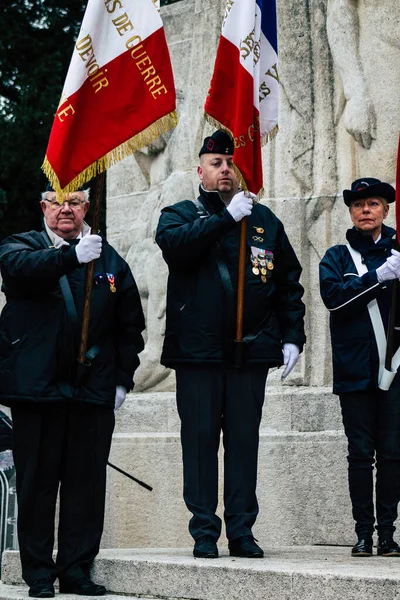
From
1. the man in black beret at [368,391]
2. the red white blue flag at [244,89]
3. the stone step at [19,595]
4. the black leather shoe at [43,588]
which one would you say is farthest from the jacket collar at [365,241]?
the black leather shoe at [43,588]

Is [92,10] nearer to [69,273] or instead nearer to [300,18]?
[69,273]

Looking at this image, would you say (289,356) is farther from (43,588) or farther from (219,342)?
(43,588)

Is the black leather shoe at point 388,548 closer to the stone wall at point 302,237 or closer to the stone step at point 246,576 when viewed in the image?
the stone step at point 246,576

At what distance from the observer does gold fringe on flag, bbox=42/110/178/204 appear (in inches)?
247

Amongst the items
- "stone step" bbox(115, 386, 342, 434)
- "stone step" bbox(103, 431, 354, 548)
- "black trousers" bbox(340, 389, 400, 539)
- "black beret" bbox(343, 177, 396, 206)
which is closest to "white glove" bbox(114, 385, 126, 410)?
"black trousers" bbox(340, 389, 400, 539)

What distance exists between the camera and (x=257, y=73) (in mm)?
6582

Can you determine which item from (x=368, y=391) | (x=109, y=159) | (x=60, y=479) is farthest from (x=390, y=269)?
(x=60, y=479)

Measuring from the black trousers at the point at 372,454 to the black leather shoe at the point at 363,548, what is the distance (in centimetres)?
4

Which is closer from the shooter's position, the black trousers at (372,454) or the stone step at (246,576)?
the stone step at (246,576)

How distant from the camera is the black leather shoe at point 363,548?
246 inches

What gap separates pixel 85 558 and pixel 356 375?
1501 millimetres

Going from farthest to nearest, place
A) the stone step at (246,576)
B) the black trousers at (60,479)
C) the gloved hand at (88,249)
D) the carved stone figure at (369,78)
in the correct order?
A: the carved stone figure at (369,78) < the black trousers at (60,479) < the gloved hand at (88,249) < the stone step at (246,576)

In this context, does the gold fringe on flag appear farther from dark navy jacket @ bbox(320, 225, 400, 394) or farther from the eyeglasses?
dark navy jacket @ bbox(320, 225, 400, 394)

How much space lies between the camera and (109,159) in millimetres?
6418
